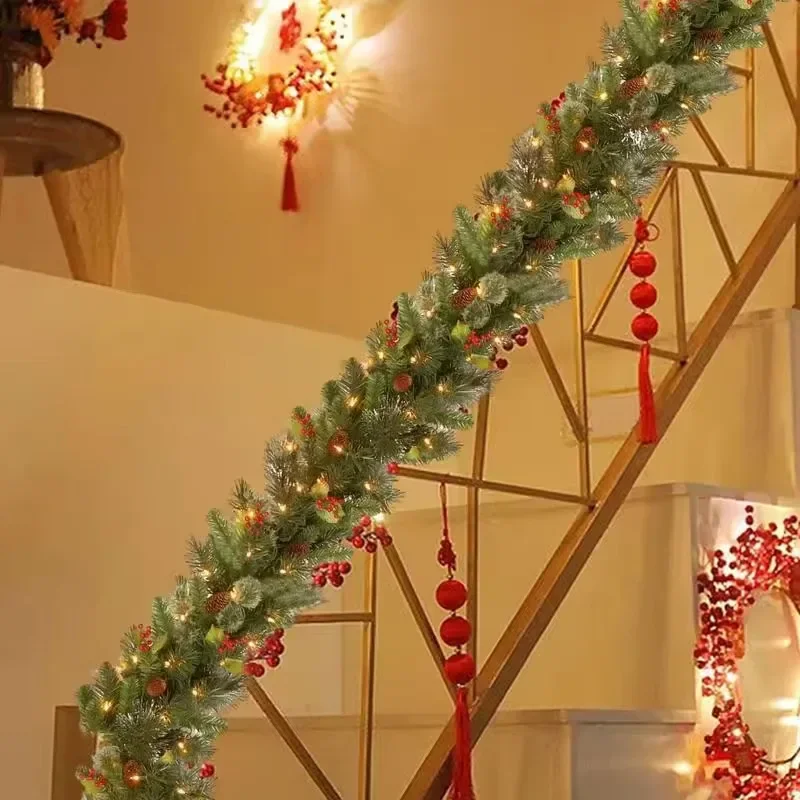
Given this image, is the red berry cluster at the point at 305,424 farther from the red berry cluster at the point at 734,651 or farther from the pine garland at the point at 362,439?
the red berry cluster at the point at 734,651

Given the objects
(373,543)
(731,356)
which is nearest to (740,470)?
(731,356)

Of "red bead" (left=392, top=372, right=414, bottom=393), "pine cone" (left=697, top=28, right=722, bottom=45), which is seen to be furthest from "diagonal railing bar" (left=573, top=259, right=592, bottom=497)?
"red bead" (left=392, top=372, right=414, bottom=393)

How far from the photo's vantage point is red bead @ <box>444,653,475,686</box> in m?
2.28

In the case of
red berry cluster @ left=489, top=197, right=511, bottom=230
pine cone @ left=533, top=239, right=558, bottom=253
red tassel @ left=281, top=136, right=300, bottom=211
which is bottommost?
pine cone @ left=533, top=239, right=558, bottom=253

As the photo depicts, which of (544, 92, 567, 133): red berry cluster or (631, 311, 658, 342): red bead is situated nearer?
(544, 92, 567, 133): red berry cluster

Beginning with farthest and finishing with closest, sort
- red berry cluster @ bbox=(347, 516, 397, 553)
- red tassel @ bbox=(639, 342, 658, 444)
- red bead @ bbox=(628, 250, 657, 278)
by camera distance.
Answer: red bead @ bbox=(628, 250, 657, 278)
red tassel @ bbox=(639, 342, 658, 444)
red berry cluster @ bbox=(347, 516, 397, 553)

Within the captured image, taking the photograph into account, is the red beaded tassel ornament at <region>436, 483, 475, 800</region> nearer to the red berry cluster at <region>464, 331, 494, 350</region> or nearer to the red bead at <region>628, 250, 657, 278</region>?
the red berry cluster at <region>464, 331, 494, 350</region>

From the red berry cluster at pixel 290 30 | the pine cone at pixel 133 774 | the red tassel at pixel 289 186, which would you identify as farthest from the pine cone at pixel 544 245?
the red berry cluster at pixel 290 30

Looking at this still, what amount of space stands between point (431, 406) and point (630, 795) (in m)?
0.76

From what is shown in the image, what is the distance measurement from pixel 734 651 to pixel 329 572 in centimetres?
82

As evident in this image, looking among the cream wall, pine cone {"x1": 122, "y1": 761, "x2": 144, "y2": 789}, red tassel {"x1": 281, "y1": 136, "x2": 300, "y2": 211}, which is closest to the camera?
pine cone {"x1": 122, "y1": 761, "x2": 144, "y2": 789}

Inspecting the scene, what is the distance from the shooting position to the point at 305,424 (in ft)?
7.05

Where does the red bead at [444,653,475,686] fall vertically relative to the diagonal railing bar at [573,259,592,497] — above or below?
below

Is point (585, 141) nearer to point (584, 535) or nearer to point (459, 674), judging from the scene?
point (584, 535)
